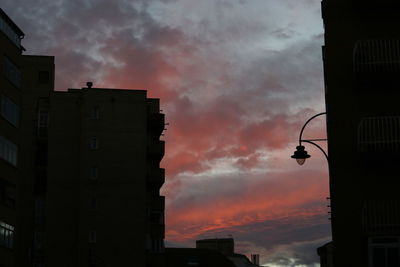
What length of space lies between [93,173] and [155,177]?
6487mm

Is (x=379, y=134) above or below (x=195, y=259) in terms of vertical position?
below

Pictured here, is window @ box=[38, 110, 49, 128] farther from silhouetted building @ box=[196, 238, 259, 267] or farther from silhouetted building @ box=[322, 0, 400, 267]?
silhouetted building @ box=[196, 238, 259, 267]

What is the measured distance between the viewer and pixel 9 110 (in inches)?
2226

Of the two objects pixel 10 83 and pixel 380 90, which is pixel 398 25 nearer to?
pixel 380 90

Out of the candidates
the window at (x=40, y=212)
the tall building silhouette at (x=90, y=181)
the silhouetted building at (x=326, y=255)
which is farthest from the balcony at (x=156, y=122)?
the silhouetted building at (x=326, y=255)

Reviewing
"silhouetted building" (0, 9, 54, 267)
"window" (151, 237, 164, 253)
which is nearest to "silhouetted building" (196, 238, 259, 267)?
"window" (151, 237, 164, 253)

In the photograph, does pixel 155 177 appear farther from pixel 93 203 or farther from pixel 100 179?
pixel 93 203

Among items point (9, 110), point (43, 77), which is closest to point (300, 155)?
point (9, 110)

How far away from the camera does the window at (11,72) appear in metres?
56.4

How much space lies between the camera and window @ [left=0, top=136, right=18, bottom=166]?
54750 millimetres

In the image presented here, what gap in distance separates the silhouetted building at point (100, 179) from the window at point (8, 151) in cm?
2186

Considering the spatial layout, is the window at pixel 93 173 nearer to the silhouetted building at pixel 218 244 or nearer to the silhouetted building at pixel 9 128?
the silhouetted building at pixel 9 128

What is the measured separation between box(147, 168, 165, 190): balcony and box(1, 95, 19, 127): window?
25446 millimetres

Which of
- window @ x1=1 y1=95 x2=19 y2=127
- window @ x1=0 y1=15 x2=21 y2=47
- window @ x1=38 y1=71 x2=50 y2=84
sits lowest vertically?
window @ x1=1 y1=95 x2=19 y2=127
